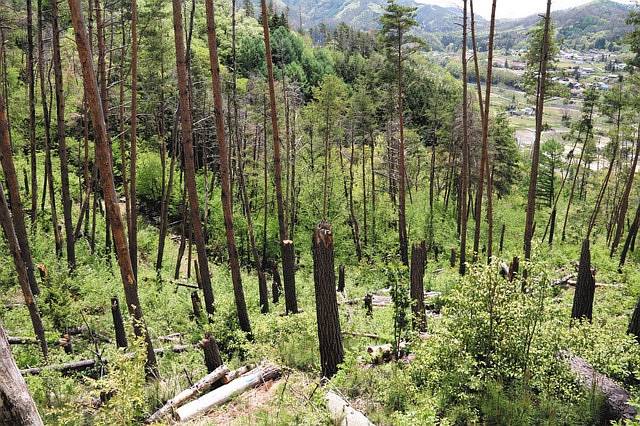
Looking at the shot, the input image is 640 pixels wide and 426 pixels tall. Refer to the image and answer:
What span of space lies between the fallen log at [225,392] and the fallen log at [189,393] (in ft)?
0.58

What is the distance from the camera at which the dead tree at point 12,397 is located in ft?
9.49

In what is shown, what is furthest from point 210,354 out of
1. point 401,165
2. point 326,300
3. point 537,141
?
point 401,165

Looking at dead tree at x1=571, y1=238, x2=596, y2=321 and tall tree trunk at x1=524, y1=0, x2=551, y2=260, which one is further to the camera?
tall tree trunk at x1=524, y1=0, x2=551, y2=260

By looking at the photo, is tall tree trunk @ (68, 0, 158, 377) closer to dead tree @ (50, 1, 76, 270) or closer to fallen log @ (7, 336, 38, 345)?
fallen log @ (7, 336, 38, 345)

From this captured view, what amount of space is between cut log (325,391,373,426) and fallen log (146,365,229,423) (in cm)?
201

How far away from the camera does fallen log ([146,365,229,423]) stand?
21.4 feet

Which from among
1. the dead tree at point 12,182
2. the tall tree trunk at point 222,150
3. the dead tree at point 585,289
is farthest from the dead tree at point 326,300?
the dead tree at point 12,182

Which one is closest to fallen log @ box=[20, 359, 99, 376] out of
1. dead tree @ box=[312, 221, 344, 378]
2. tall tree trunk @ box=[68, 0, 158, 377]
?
tall tree trunk @ box=[68, 0, 158, 377]

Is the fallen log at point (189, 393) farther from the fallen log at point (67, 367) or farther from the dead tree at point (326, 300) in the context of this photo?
the fallen log at point (67, 367)

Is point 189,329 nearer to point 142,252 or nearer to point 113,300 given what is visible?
point 113,300

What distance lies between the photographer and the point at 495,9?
15.0 m

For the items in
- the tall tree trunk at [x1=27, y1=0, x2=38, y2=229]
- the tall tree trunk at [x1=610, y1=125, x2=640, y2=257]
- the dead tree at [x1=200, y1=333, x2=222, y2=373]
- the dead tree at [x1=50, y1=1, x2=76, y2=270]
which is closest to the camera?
the dead tree at [x1=200, y1=333, x2=222, y2=373]

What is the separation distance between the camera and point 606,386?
6.77 metres

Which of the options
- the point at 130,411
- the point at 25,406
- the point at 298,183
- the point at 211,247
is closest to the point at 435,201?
the point at 298,183
